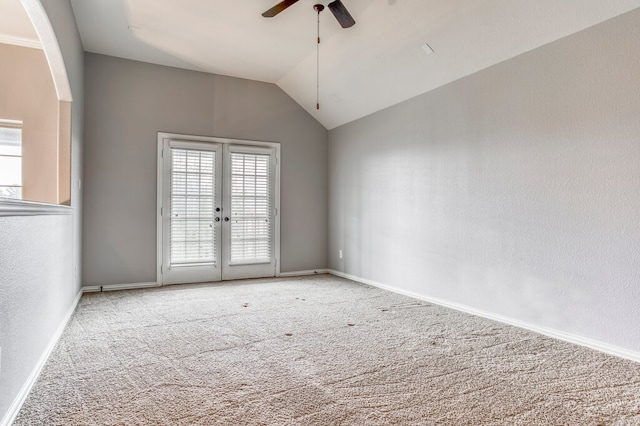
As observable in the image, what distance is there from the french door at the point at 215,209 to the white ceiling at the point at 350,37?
3.96ft

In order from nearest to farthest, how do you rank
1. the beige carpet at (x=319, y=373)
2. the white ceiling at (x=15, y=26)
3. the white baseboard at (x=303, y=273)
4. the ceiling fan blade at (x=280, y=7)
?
the beige carpet at (x=319, y=373) < the ceiling fan blade at (x=280, y=7) < the white ceiling at (x=15, y=26) < the white baseboard at (x=303, y=273)

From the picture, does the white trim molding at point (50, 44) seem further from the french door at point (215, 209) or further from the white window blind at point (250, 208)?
the white window blind at point (250, 208)

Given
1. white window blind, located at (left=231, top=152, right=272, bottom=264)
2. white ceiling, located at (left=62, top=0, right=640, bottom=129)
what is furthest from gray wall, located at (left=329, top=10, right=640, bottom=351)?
white window blind, located at (left=231, top=152, right=272, bottom=264)

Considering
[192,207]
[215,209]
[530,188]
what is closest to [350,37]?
[530,188]

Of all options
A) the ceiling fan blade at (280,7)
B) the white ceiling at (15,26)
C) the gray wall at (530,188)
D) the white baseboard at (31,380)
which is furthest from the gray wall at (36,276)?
the gray wall at (530,188)

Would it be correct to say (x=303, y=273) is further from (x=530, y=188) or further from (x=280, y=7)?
Answer: (x=280, y=7)

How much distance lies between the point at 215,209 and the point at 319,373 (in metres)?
3.79

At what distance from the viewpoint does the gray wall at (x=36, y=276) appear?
1860mm

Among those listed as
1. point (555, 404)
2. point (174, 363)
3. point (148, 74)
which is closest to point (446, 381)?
point (555, 404)

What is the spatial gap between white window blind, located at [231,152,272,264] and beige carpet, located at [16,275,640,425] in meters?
1.98

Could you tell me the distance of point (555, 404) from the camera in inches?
83.7

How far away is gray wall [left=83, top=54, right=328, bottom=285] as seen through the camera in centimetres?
513

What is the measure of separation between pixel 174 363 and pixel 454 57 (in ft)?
12.5

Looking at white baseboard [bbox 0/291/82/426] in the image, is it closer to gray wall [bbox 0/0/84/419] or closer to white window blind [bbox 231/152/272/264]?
gray wall [bbox 0/0/84/419]
